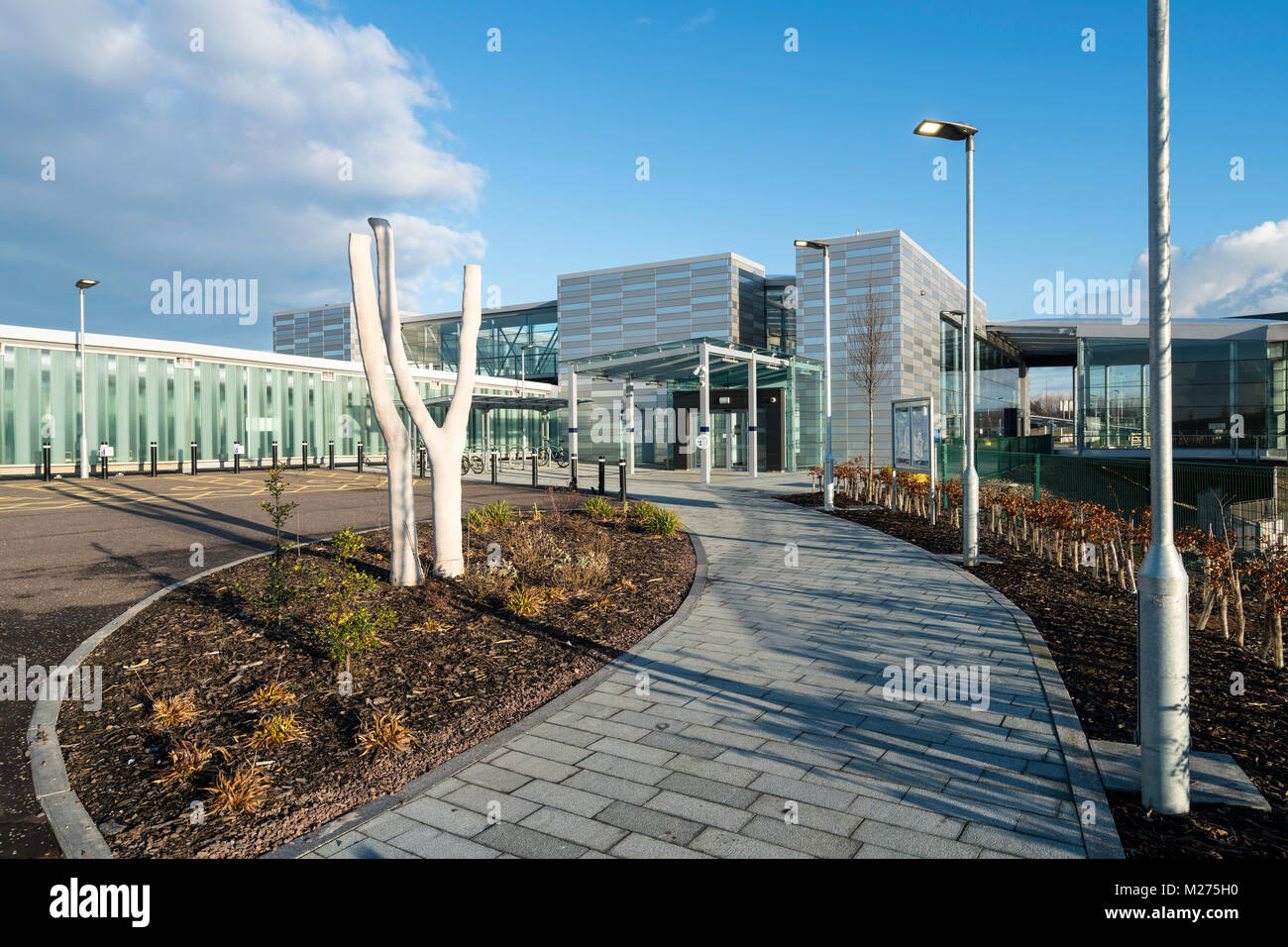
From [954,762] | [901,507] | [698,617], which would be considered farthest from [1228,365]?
[954,762]

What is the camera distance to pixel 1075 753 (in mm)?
4246

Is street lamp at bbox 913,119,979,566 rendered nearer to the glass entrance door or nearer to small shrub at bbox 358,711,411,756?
small shrub at bbox 358,711,411,756

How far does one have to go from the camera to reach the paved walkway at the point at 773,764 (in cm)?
339

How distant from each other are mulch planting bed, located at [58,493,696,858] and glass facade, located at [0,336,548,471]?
2127cm

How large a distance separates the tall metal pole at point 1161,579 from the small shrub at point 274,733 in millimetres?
4714

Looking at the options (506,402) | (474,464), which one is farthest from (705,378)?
(474,464)

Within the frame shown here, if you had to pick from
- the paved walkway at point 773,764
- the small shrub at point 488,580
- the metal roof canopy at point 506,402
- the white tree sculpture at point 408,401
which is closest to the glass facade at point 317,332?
the metal roof canopy at point 506,402

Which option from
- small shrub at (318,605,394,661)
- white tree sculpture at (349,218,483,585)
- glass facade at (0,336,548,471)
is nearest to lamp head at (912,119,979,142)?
white tree sculpture at (349,218,483,585)

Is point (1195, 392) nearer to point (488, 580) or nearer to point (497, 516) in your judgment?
point (497, 516)

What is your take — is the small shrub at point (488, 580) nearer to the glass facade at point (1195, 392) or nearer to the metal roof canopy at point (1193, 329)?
the metal roof canopy at point (1193, 329)

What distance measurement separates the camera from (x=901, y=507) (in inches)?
645
